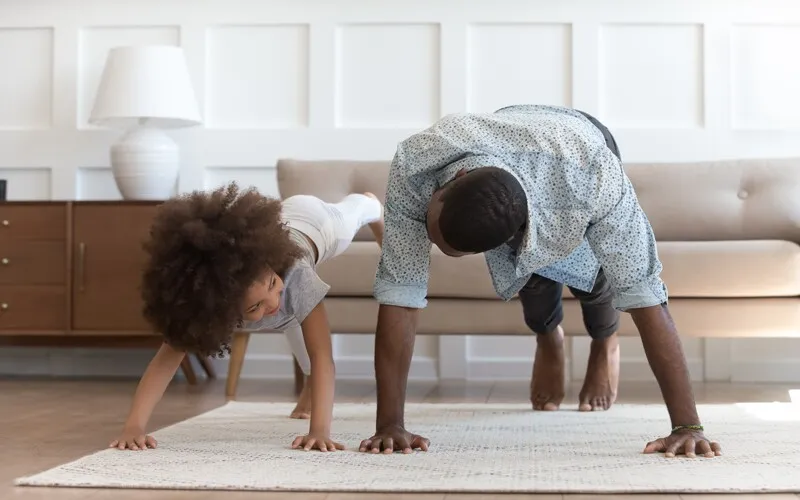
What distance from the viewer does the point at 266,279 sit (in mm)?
1707

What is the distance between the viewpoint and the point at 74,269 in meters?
3.54

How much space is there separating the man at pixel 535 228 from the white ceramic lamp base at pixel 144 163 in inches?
80.0

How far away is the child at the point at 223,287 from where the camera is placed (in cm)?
161

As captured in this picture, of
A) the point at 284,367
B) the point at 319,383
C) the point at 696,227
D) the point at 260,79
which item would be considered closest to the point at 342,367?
the point at 284,367

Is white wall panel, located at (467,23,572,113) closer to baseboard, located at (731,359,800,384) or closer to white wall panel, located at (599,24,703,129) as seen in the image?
white wall panel, located at (599,24,703,129)

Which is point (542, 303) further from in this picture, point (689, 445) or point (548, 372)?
point (689, 445)

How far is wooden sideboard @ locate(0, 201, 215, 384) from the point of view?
11.5 feet

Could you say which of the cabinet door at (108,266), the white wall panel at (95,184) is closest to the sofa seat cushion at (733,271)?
the cabinet door at (108,266)

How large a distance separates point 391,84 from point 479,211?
2.54 meters

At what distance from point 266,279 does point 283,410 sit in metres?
0.98

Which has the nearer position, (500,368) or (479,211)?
(479,211)

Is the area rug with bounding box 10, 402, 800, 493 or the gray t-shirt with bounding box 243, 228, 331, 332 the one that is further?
the gray t-shirt with bounding box 243, 228, 331, 332

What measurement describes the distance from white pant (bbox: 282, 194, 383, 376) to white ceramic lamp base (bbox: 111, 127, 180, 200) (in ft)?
Answer: 4.44

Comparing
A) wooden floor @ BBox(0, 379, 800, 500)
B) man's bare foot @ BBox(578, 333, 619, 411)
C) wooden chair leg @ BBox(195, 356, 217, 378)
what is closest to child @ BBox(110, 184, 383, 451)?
wooden floor @ BBox(0, 379, 800, 500)
